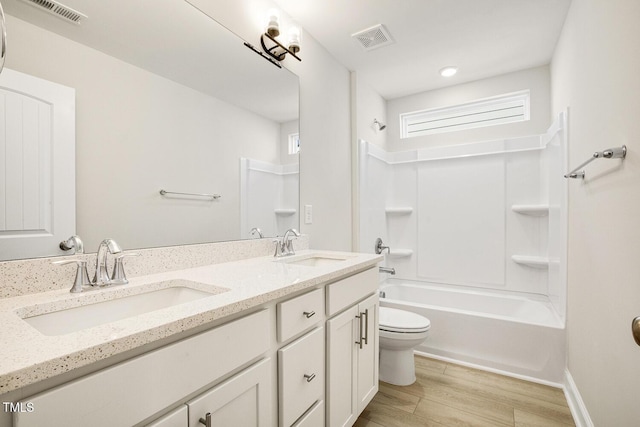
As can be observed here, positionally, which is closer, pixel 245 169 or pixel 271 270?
pixel 271 270

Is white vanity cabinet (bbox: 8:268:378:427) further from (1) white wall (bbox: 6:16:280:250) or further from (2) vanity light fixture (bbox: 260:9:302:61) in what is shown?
(2) vanity light fixture (bbox: 260:9:302:61)

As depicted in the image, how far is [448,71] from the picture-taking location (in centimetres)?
280

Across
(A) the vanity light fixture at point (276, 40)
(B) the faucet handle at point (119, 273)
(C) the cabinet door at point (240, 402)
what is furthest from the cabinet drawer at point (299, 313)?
(A) the vanity light fixture at point (276, 40)

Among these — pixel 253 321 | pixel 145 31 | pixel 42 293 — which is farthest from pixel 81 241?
pixel 145 31

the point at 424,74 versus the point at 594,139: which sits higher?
the point at 424,74

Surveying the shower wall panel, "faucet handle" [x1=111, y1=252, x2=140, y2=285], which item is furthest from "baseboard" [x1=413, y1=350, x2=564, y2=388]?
"faucet handle" [x1=111, y1=252, x2=140, y2=285]

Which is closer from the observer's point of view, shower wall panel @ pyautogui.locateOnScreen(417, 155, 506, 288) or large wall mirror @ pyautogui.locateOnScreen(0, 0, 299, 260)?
large wall mirror @ pyautogui.locateOnScreen(0, 0, 299, 260)

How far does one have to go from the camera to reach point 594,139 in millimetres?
1494

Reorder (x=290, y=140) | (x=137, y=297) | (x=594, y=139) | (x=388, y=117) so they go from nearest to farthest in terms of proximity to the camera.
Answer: (x=137, y=297), (x=594, y=139), (x=290, y=140), (x=388, y=117)

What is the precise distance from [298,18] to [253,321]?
1958 mm

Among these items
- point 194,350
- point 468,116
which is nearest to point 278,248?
point 194,350

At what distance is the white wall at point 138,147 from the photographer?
1015mm

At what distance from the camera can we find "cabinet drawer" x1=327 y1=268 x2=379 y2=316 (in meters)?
1.31

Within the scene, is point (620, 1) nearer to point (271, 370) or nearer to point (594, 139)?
point (594, 139)
